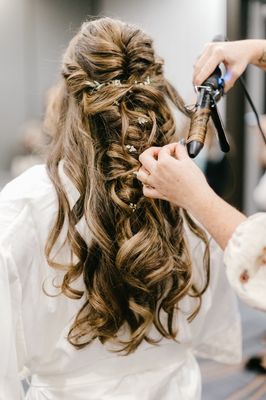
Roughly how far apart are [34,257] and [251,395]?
1718 millimetres

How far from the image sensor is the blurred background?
12.8ft

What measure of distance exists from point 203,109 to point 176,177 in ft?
0.54

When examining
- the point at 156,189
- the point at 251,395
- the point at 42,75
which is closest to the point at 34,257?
the point at 156,189

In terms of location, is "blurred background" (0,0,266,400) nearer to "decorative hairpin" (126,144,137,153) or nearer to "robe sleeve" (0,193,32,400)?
"decorative hairpin" (126,144,137,153)

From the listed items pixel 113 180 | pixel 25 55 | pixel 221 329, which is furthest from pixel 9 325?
pixel 25 55

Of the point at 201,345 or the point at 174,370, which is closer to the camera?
the point at 174,370

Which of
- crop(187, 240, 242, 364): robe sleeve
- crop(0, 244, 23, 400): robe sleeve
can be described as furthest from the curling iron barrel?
crop(187, 240, 242, 364): robe sleeve

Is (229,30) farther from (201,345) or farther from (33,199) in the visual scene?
(33,199)

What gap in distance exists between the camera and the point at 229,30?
386 cm

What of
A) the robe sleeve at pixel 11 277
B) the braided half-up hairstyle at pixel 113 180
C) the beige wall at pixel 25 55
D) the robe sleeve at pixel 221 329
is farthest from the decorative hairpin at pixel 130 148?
the beige wall at pixel 25 55

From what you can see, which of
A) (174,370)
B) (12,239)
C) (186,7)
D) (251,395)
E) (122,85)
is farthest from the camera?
(186,7)

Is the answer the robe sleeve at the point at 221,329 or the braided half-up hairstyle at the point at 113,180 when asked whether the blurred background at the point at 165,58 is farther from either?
the braided half-up hairstyle at the point at 113,180

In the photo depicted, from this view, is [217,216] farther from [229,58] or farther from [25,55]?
[25,55]

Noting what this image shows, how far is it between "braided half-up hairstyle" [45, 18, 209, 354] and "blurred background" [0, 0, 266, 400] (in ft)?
7.32
